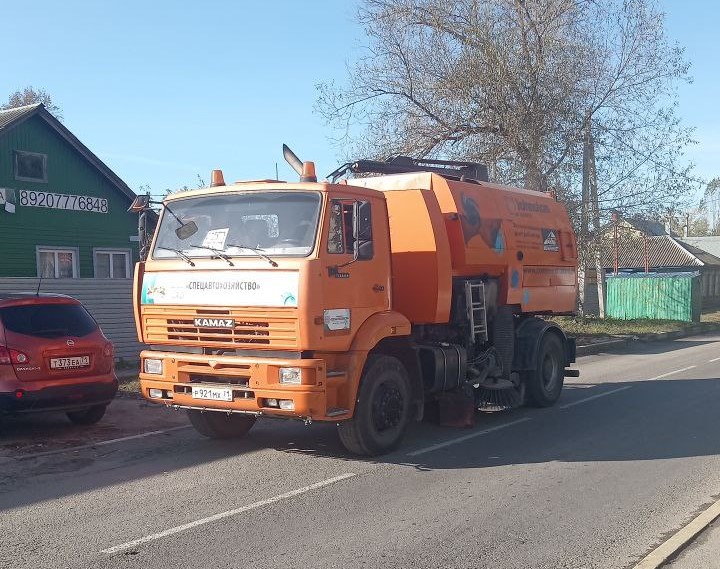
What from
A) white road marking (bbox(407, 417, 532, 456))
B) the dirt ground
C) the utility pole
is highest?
the utility pole

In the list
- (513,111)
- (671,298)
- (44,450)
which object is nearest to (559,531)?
(44,450)

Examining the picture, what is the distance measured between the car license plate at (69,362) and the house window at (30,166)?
488 inches

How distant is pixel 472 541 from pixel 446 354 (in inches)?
146

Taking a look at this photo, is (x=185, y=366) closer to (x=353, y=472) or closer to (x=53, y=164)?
(x=353, y=472)

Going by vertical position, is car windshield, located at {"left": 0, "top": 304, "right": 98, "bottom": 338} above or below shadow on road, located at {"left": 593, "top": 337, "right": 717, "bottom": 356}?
above

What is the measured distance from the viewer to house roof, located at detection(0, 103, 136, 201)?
65.3 ft

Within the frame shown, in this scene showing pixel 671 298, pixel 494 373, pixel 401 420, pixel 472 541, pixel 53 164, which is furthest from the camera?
pixel 671 298

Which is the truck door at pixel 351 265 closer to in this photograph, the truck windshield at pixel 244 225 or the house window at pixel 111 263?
the truck windshield at pixel 244 225

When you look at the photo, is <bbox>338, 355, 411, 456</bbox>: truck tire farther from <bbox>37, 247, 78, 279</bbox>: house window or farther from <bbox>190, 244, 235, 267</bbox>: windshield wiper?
<bbox>37, 247, 78, 279</bbox>: house window

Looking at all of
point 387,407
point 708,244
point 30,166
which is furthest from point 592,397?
point 708,244

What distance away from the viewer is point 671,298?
105 ft

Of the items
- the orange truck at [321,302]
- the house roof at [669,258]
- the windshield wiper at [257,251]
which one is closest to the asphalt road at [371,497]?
the orange truck at [321,302]

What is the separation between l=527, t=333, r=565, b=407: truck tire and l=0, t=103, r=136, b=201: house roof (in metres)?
14.5

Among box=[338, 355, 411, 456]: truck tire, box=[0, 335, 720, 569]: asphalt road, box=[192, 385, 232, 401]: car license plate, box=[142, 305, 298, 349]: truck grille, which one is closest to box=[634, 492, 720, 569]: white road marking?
box=[0, 335, 720, 569]: asphalt road
